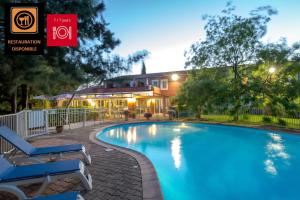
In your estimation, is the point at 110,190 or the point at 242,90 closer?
the point at 110,190

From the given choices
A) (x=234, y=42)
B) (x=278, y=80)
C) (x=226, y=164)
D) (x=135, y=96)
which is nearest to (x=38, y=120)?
(x=226, y=164)

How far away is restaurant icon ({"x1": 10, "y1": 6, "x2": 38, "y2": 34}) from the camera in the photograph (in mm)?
4754

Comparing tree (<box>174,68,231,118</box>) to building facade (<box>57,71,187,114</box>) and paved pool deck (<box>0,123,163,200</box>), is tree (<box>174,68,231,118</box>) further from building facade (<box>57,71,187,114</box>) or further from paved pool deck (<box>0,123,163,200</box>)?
paved pool deck (<box>0,123,163,200</box>)

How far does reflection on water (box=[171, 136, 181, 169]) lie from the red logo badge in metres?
5.54

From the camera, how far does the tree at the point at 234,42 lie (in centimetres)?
1627

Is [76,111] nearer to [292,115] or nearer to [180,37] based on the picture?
[180,37]

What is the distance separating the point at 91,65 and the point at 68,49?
34.0 inches

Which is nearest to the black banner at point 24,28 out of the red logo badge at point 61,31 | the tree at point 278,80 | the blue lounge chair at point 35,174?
the red logo badge at point 61,31

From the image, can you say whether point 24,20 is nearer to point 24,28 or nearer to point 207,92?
point 24,28

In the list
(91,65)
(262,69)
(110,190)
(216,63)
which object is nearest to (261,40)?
(262,69)

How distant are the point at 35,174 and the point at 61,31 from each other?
394 centimetres

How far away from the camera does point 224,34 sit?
1723cm

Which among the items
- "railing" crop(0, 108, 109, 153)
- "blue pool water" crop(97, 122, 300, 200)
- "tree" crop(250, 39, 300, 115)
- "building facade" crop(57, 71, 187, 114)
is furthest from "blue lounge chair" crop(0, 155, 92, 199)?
"building facade" crop(57, 71, 187, 114)

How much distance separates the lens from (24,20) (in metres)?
4.92
